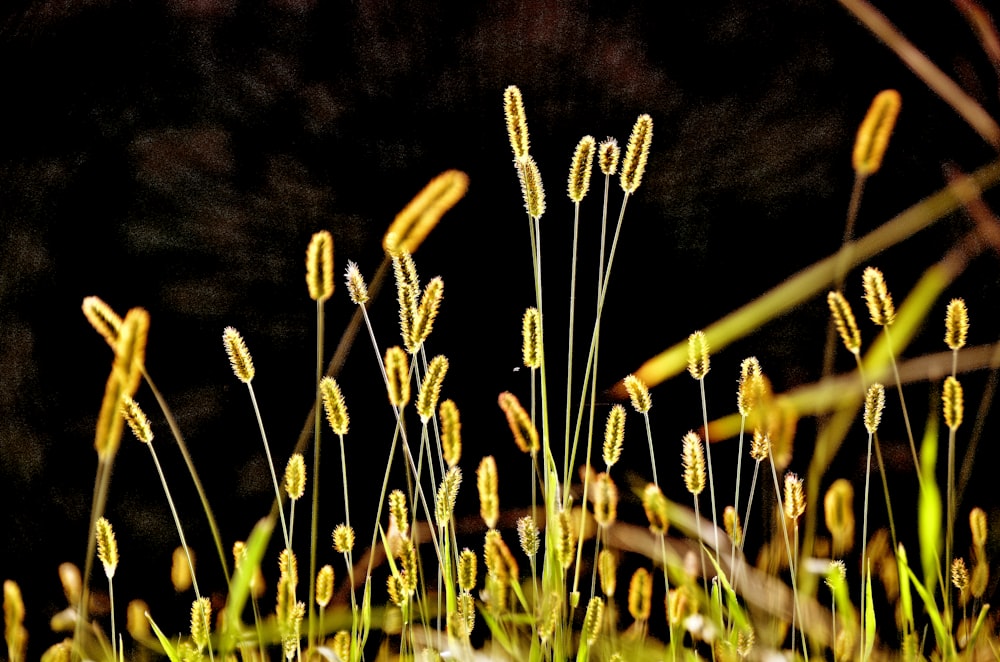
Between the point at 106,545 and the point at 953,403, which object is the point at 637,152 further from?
the point at 106,545

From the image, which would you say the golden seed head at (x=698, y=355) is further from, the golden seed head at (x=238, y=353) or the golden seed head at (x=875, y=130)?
the golden seed head at (x=238, y=353)

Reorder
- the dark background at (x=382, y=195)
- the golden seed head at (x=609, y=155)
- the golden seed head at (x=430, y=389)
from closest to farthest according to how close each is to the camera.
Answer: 1. the golden seed head at (x=430, y=389)
2. the golden seed head at (x=609, y=155)
3. the dark background at (x=382, y=195)

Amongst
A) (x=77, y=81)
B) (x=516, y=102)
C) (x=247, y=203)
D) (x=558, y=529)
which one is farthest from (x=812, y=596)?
(x=77, y=81)

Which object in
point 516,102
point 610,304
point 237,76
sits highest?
point 237,76

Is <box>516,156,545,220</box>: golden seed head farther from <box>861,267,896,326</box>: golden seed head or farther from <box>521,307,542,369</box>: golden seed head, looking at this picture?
<box>861,267,896,326</box>: golden seed head

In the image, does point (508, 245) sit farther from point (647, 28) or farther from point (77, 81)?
point (77, 81)

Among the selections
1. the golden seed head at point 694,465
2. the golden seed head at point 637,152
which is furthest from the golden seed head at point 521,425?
the golden seed head at point 637,152

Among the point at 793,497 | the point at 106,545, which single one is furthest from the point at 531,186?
the point at 106,545
